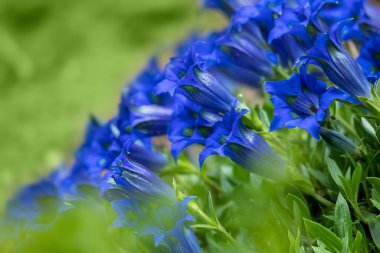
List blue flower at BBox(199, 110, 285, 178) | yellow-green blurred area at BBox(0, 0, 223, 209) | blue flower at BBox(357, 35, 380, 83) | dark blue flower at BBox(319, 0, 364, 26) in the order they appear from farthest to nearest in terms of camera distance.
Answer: yellow-green blurred area at BBox(0, 0, 223, 209) < dark blue flower at BBox(319, 0, 364, 26) < blue flower at BBox(357, 35, 380, 83) < blue flower at BBox(199, 110, 285, 178)

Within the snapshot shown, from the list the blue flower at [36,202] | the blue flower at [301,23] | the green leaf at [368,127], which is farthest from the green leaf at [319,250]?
the blue flower at [36,202]

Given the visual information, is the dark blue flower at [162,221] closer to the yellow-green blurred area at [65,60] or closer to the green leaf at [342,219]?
the green leaf at [342,219]

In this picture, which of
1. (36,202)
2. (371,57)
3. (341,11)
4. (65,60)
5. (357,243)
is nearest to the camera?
(357,243)

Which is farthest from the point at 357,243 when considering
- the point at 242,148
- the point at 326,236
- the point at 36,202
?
the point at 36,202

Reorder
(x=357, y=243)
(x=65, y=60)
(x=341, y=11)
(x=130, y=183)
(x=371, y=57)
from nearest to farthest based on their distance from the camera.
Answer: (x=357, y=243)
(x=130, y=183)
(x=371, y=57)
(x=341, y=11)
(x=65, y=60)

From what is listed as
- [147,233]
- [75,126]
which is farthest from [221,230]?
[75,126]

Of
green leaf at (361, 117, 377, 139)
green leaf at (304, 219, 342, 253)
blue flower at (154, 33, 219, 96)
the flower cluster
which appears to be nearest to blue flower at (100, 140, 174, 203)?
the flower cluster

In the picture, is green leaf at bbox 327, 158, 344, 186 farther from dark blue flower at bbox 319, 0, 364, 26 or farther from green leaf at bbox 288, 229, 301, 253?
dark blue flower at bbox 319, 0, 364, 26

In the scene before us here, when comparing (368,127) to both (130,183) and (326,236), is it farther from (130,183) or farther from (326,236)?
(130,183)
